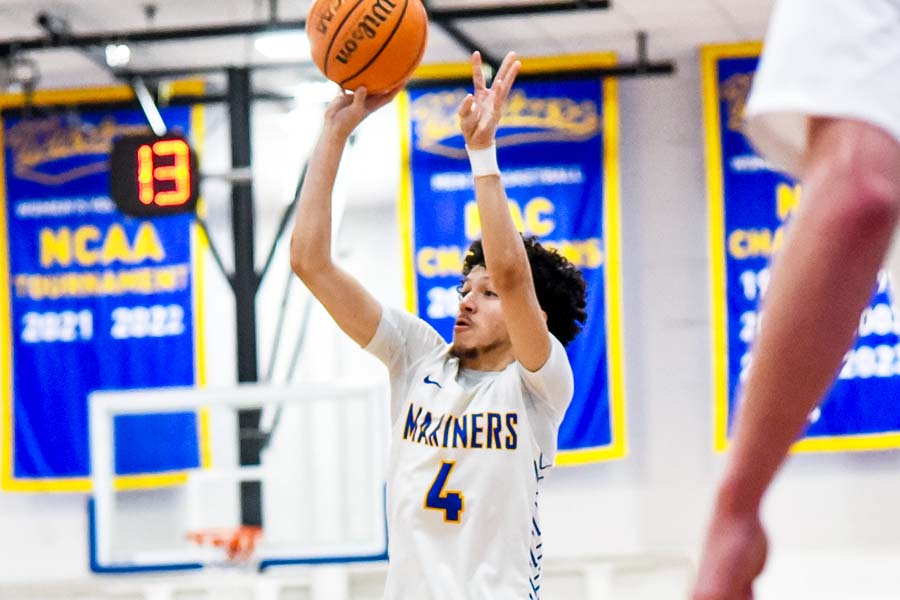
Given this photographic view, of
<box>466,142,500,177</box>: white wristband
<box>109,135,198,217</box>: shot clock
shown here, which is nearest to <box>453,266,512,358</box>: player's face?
<box>466,142,500,177</box>: white wristband

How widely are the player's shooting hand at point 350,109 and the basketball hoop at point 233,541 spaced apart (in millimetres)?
4358

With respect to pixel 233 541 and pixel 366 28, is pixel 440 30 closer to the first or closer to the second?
pixel 233 541

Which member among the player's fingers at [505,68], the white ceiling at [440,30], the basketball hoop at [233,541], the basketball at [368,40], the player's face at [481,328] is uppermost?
the white ceiling at [440,30]

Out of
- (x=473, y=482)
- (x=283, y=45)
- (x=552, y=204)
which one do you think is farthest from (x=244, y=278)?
(x=473, y=482)

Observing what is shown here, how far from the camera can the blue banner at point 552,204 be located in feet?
29.4

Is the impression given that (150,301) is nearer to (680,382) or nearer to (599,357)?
(599,357)

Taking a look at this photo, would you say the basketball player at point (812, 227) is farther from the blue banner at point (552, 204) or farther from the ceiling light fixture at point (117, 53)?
the blue banner at point (552, 204)

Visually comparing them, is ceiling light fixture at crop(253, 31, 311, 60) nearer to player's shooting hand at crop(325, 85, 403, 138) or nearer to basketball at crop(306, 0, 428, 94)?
basketball at crop(306, 0, 428, 94)

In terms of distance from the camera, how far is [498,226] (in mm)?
2646

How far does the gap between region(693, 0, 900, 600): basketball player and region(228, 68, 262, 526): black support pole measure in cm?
750

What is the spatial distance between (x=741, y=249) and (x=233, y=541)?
13.2 feet

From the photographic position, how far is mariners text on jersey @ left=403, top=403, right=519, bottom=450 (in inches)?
109

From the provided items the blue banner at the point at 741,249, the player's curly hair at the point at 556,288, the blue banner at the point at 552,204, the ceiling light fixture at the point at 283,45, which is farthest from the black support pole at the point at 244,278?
the player's curly hair at the point at 556,288

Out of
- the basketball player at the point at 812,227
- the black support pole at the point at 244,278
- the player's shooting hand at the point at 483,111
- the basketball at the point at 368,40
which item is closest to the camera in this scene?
the basketball player at the point at 812,227
